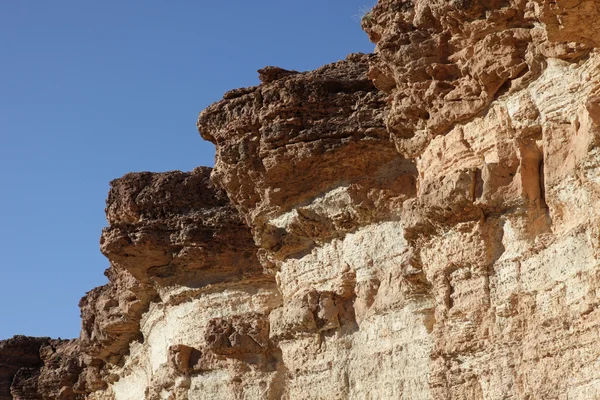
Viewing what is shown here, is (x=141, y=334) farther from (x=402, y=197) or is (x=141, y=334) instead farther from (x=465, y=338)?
(x=465, y=338)

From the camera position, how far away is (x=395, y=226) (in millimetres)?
16438

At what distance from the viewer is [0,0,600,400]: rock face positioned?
1217cm

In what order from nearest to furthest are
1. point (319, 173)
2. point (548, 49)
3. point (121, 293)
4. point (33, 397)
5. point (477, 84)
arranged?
point (548, 49) < point (477, 84) < point (319, 173) < point (121, 293) < point (33, 397)

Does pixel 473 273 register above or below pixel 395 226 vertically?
below

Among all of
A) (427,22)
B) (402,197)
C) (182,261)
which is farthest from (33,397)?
(427,22)

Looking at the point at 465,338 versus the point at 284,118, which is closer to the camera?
the point at 465,338

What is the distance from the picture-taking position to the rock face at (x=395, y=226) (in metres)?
12.2

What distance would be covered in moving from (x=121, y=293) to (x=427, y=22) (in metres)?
12.4

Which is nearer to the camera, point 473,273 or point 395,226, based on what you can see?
point 473,273

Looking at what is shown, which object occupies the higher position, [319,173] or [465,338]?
[319,173]

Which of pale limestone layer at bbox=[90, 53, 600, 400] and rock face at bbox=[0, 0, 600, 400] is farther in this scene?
rock face at bbox=[0, 0, 600, 400]

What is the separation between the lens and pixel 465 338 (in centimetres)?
1316

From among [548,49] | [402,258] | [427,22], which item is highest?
[427,22]

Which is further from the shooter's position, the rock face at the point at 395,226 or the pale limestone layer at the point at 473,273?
the rock face at the point at 395,226
